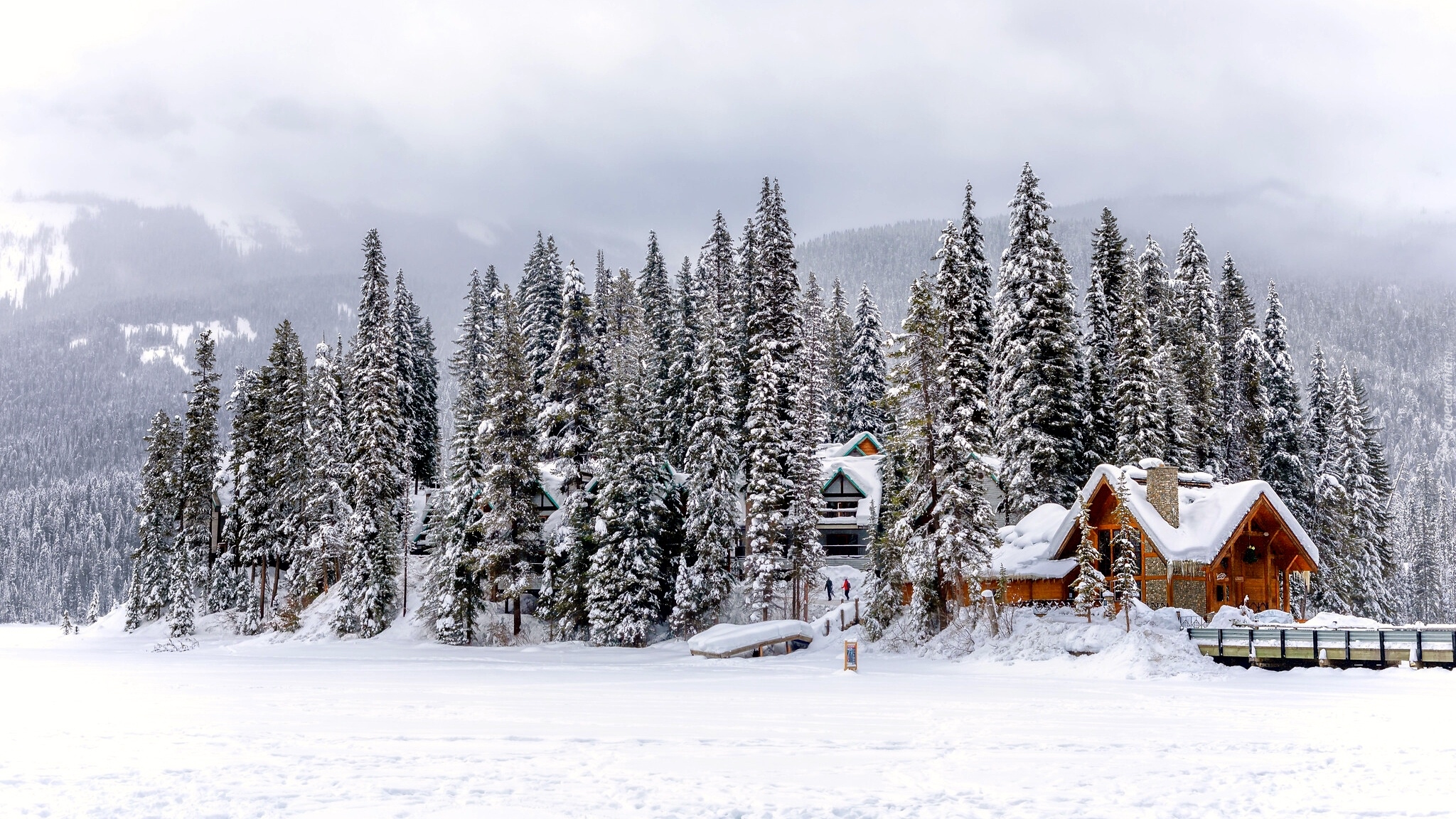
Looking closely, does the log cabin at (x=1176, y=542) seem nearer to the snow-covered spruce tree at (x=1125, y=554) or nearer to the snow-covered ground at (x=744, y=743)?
the snow-covered spruce tree at (x=1125, y=554)

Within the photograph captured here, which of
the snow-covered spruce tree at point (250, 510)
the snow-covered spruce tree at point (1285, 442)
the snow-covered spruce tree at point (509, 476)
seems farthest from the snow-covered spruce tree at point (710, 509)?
the snow-covered spruce tree at point (1285, 442)

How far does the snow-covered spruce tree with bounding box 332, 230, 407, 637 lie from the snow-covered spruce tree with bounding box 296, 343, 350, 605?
80 centimetres

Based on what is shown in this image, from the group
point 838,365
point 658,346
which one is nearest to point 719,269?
point 658,346

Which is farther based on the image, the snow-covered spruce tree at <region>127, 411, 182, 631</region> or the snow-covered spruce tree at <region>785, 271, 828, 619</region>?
the snow-covered spruce tree at <region>127, 411, 182, 631</region>

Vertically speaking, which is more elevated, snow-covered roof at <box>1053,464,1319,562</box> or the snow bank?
snow-covered roof at <box>1053,464,1319,562</box>

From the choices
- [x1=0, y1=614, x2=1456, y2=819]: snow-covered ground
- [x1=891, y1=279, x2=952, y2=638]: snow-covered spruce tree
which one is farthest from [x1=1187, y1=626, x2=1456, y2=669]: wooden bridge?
[x1=891, y1=279, x2=952, y2=638]: snow-covered spruce tree

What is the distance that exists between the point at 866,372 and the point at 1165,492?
35455mm

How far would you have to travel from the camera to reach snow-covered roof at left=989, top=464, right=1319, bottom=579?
37062 millimetres

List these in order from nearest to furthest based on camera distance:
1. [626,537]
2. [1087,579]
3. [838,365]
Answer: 1. [1087,579]
2. [626,537]
3. [838,365]

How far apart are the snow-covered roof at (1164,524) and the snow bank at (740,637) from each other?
8.76 metres

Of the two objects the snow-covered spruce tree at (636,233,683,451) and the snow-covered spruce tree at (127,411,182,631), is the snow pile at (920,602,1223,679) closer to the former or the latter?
the snow-covered spruce tree at (636,233,683,451)

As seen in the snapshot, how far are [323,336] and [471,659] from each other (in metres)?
29.8

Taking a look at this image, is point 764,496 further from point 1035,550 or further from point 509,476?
point 509,476

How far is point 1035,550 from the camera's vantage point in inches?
1558
